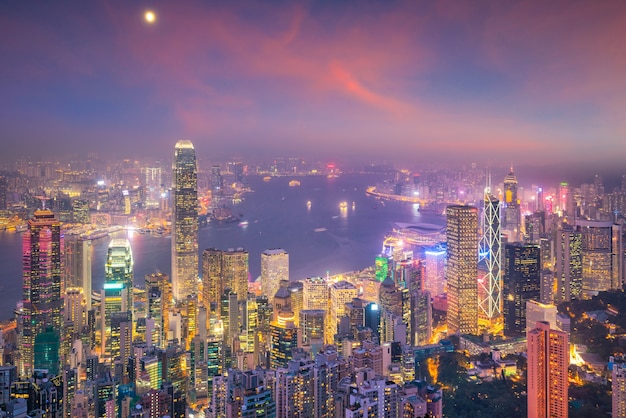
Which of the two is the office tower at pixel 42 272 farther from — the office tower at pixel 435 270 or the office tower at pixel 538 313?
the office tower at pixel 538 313

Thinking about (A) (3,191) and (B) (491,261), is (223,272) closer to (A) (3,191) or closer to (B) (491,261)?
(A) (3,191)

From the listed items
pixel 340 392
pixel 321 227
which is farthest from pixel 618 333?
pixel 321 227

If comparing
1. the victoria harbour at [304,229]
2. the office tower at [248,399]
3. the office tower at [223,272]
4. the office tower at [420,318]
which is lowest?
the office tower at [420,318]

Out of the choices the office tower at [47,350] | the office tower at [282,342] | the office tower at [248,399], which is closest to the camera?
the office tower at [248,399]

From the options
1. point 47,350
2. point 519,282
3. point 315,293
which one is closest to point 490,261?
point 519,282

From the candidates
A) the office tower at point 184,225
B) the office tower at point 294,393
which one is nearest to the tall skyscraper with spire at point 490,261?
the office tower at point 184,225

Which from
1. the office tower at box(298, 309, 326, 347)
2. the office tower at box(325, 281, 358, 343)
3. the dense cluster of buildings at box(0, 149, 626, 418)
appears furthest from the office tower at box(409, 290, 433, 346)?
the office tower at box(298, 309, 326, 347)

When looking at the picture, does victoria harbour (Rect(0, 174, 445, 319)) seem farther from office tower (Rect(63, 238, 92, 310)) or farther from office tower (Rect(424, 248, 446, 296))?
office tower (Rect(424, 248, 446, 296))

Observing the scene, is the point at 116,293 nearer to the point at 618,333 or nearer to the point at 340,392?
the point at 340,392
